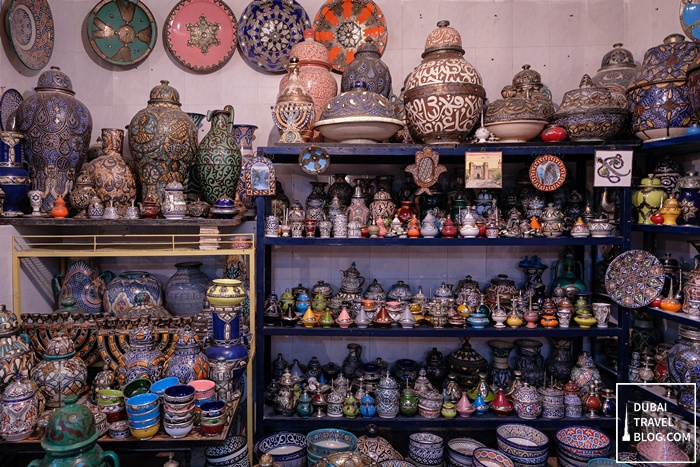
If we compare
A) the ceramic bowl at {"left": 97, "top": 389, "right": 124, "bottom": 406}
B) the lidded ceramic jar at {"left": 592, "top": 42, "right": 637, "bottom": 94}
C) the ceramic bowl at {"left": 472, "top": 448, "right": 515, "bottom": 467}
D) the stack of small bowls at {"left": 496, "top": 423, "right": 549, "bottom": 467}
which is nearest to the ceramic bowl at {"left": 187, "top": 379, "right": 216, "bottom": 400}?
the ceramic bowl at {"left": 97, "top": 389, "right": 124, "bottom": 406}

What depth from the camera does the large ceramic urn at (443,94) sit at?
2.14 m

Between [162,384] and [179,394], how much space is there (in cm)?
14

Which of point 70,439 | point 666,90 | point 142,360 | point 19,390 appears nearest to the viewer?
point 70,439

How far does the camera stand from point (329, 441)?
212 centimetres

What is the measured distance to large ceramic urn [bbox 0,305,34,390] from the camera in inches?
62.8

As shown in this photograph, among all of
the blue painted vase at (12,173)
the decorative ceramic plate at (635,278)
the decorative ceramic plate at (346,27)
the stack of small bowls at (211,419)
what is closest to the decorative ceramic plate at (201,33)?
the decorative ceramic plate at (346,27)

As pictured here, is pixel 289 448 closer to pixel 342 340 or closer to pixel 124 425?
pixel 342 340

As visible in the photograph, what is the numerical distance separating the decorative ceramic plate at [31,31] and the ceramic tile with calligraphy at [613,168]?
2769mm

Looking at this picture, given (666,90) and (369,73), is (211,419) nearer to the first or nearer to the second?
(369,73)

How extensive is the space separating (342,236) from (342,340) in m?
0.73

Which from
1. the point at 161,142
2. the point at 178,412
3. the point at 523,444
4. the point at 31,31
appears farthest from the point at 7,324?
the point at 523,444

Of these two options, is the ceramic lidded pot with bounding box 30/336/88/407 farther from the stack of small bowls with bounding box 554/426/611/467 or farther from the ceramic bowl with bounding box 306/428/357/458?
the stack of small bowls with bounding box 554/426/611/467

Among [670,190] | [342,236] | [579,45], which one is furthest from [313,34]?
[670,190]

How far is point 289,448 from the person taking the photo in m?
2.16
